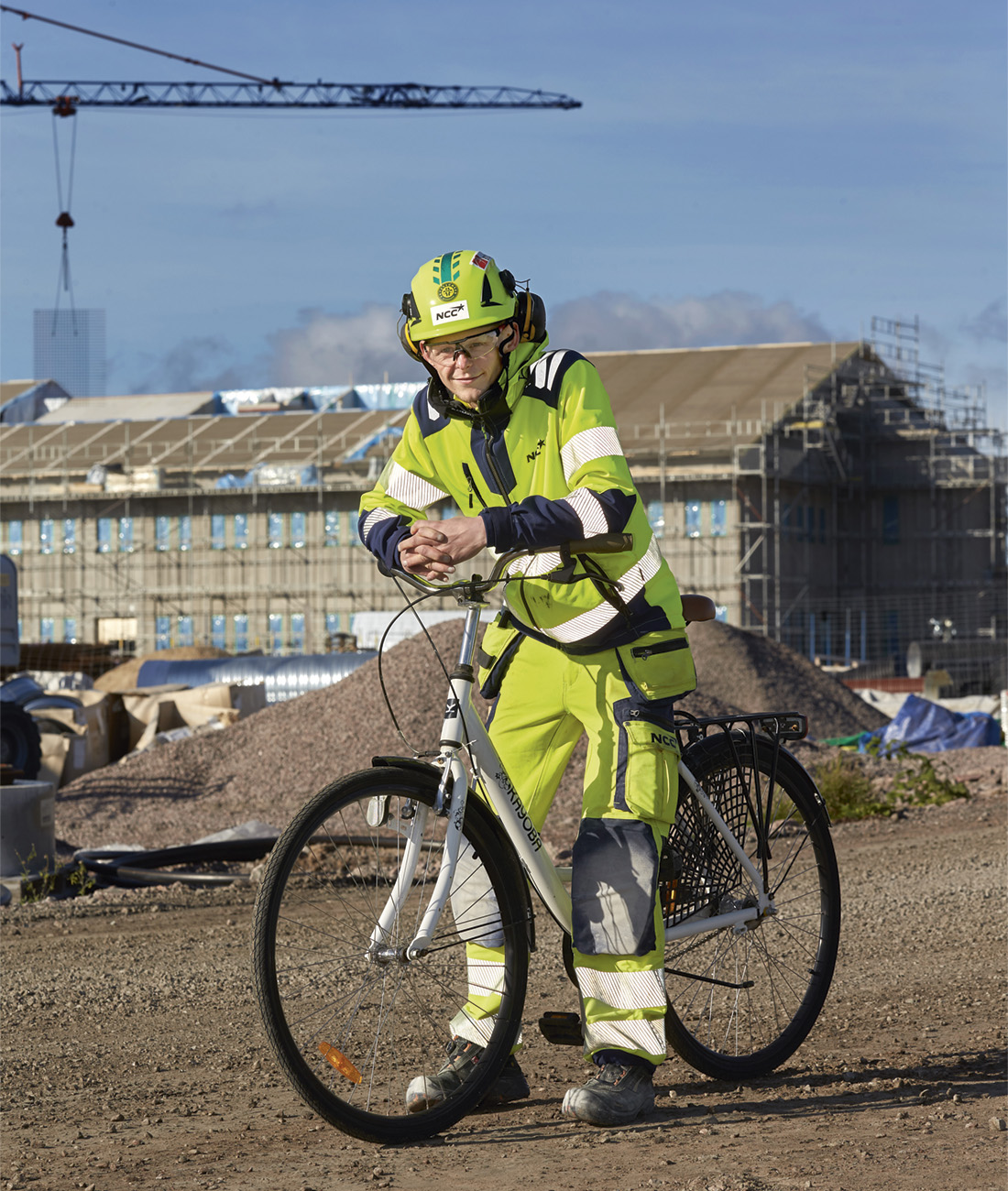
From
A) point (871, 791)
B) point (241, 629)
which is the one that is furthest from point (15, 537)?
point (871, 791)

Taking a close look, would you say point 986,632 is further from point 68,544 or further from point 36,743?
point 36,743

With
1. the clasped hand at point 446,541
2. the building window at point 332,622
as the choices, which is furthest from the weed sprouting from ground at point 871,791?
the building window at point 332,622

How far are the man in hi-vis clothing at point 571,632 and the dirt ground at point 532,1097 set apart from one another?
0.25m

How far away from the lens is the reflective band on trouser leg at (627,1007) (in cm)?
358

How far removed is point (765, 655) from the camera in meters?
18.0

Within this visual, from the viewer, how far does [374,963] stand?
11.3ft

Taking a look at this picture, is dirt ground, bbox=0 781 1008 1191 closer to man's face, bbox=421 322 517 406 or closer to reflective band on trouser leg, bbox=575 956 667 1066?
reflective band on trouser leg, bbox=575 956 667 1066

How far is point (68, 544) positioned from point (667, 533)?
65.7 ft

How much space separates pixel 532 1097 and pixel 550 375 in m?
1.75

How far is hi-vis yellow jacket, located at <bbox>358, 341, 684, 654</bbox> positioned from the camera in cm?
356

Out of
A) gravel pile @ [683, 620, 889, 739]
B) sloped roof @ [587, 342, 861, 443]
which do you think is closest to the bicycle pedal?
gravel pile @ [683, 620, 889, 739]

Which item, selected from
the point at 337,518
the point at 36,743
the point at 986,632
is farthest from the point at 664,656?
the point at 337,518

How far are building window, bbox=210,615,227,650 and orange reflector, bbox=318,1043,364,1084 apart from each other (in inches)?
1845

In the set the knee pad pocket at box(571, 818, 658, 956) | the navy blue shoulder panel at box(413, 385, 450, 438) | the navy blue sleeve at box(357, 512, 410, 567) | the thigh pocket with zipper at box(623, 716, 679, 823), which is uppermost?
the navy blue shoulder panel at box(413, 385, 450, 438)
